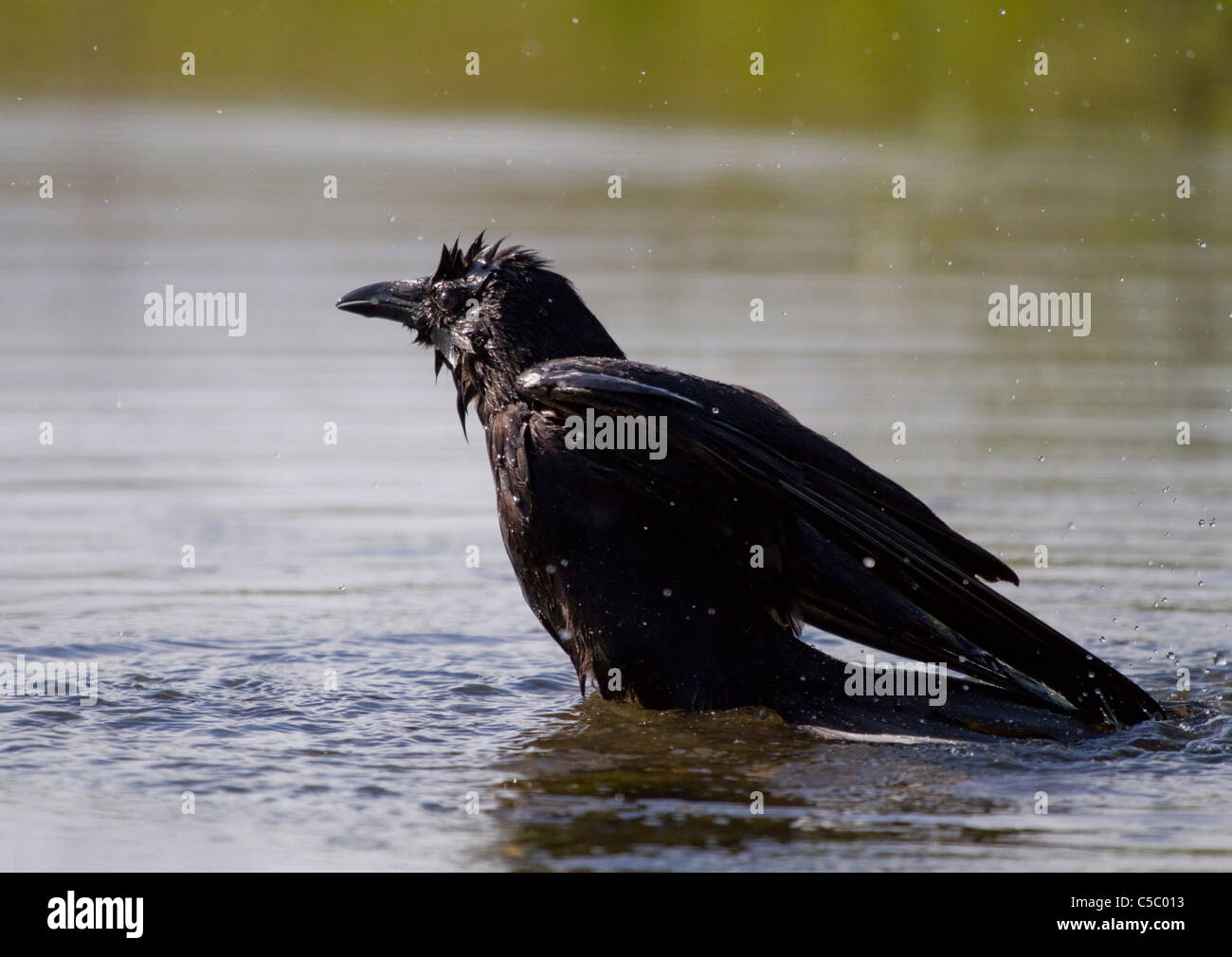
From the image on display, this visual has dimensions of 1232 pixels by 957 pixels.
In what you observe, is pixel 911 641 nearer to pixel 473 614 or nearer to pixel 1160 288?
pixel 473 614

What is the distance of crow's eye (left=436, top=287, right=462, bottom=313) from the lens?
275 inches

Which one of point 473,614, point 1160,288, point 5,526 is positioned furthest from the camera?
→ point 1160,288

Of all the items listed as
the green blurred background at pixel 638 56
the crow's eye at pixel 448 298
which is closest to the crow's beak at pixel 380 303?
the crow's eye at pixel 448 298

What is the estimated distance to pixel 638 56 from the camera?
28094 mm

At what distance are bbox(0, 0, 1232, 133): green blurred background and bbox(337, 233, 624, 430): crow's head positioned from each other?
21.5 metres

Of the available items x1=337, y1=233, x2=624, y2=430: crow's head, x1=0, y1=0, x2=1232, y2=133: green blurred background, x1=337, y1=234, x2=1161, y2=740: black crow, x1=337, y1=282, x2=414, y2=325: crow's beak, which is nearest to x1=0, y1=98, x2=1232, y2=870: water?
x1=337, y1=234, x2=1161, y2=740: black crow

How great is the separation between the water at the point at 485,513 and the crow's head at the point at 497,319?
3.78 ft

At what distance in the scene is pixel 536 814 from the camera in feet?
17.5

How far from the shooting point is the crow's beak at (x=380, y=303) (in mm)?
7270

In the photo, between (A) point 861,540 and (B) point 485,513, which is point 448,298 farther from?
(B) point 485,513

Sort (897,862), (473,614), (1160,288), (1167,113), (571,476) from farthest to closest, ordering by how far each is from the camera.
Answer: (1167,113), (1160,288), (473,614), (571,476), (897,862)

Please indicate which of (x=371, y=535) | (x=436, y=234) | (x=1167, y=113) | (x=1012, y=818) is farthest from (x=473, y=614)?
(x=1167, y=113)

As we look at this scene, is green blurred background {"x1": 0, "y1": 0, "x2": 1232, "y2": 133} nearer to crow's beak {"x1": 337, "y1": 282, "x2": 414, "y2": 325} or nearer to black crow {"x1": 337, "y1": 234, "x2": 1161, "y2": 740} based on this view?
crow's beak {"x1": 337, "y1": 282, "x2": 414, "y2": 325}

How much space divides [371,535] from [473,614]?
118cm
